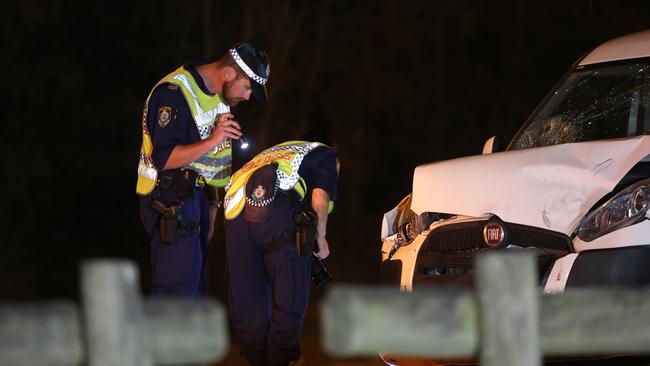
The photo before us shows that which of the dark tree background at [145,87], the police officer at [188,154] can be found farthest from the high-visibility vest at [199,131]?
the dark tree background at [145,87]

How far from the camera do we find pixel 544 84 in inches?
827

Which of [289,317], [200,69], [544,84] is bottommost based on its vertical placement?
[289,317]

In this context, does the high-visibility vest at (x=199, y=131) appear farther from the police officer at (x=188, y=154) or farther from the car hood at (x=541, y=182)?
the car hood at (x=541, y=182)

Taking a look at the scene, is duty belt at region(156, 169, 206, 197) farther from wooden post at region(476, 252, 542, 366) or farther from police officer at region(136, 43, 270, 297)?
wooden post at region(476, 252, 542, 366)

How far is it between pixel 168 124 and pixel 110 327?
2.84m

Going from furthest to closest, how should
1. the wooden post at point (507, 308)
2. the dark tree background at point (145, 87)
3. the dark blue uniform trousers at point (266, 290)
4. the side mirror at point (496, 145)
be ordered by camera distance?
the dark tree background at point (145, 87) → the side mirror at point (496, 145) → the dark blue uniform trousers at point (266, 290) → the wooden post at point (507, 308)

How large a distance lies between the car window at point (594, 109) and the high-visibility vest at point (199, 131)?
2.01m

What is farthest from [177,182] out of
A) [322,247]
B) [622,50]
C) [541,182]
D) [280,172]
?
[622,50]

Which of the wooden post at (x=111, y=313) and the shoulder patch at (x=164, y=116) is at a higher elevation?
the shoulder patch at (x=164, y=116)

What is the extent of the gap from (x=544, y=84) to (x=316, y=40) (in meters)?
4.87

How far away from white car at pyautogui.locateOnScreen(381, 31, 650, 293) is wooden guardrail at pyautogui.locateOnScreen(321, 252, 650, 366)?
1.76m

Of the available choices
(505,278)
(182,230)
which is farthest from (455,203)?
(505,278)

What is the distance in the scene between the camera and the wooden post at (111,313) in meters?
3.68

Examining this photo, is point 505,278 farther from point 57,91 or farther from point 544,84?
point 544,84
